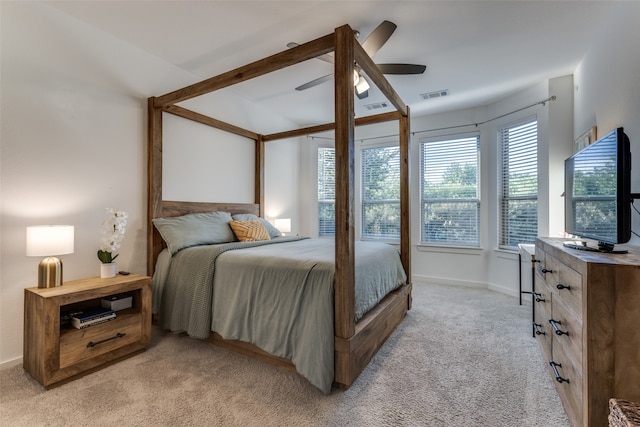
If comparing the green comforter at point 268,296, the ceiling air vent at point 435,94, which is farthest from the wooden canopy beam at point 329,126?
the green comforter at point 268,296

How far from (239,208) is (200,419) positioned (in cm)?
270

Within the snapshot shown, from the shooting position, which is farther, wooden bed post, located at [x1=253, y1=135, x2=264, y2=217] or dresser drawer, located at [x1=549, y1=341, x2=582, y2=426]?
wooden bed post, located at [x1=253, y1=135, x2=264, y2=217]

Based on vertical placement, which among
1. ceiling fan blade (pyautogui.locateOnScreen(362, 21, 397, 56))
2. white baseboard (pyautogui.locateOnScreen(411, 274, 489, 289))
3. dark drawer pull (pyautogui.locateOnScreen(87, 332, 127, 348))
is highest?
ceiling fan blade (pyautogui.locateOnScreen(362, 21, 397, 56))

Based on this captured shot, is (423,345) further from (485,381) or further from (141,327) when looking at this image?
(141,327)

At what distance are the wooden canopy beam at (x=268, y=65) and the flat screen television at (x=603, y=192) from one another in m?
1.62

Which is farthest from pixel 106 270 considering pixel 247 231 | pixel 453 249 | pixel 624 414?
pixel 453 249

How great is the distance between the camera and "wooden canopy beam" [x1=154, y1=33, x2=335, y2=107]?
181 cm

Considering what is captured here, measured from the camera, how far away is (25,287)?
2.11 metres

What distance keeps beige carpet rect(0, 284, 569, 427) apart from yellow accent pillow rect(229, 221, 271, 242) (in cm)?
115

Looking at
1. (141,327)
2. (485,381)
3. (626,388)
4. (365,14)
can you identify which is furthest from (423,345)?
(365,14)

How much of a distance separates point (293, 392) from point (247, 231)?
1844mm

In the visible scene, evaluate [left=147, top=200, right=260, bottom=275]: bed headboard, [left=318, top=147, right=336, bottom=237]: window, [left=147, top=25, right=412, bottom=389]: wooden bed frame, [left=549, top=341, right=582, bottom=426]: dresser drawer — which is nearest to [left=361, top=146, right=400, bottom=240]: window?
[left=318, top=147, right=336, bottom=237]: window

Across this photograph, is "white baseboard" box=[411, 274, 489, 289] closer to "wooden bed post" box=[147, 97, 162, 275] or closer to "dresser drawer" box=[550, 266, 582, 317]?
"dresser drawer" box=[550, 266, 582, 317]

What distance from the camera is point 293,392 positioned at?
1.77 meters
